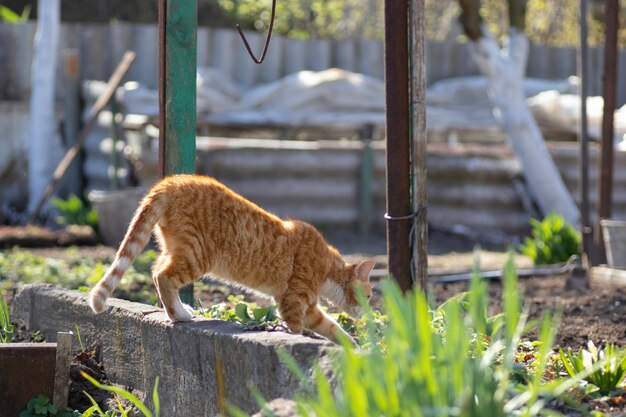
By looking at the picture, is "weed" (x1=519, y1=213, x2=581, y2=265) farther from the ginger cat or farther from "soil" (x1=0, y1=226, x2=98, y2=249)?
the ginger cat

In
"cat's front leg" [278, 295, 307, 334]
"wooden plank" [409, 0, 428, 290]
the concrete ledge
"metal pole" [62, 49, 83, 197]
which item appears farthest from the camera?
"metal pole" [62, 49, 83, 197]

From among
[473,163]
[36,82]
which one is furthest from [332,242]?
[36,82]

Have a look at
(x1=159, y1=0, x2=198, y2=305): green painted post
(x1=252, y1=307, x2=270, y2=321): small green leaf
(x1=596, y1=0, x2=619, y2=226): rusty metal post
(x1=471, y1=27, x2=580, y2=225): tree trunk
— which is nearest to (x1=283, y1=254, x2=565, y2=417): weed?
(x1=252, y1=307, x2=270, y2=321): small green leaf

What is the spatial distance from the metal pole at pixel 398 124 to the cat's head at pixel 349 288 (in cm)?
18

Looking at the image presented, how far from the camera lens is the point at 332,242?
1359 centimetres

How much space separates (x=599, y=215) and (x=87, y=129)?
6915mm

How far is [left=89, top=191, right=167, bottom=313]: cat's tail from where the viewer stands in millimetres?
4918

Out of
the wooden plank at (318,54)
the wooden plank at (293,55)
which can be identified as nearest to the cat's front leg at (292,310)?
the wooden plank at (293,55)

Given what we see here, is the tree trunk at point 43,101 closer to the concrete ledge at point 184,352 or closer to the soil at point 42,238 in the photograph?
the soil at point 42,238

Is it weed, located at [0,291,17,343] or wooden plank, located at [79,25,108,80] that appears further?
wooden plank, located at [79,25,108,80]

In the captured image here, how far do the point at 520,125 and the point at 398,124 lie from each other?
318 inches

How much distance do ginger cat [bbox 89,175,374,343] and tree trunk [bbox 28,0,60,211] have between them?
9886mm

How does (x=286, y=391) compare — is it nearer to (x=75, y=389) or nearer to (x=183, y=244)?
(x=183, y=244)

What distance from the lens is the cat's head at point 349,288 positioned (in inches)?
240
